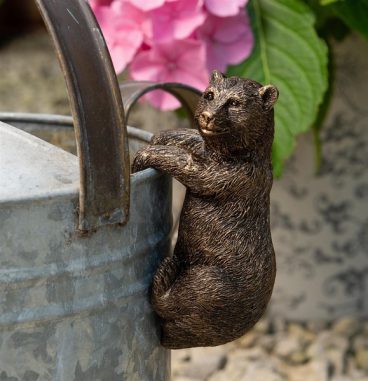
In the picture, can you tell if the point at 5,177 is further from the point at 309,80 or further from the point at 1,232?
the point at 309,80

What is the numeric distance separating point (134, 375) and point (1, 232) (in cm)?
26

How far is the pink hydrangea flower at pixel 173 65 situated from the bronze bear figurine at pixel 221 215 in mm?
550

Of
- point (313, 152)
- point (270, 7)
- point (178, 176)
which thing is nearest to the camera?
point (178, 176)

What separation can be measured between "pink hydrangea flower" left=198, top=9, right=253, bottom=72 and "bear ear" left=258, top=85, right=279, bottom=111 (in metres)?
0.62

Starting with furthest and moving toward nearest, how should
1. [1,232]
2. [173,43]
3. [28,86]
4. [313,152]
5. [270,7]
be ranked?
[28,86]
[313,152]
[270,7]
[173,43]
[1,232]

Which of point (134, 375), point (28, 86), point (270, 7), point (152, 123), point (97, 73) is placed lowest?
point (28, 86)

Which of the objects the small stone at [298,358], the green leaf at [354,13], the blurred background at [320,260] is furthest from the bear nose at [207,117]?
the small stone at [298,358]

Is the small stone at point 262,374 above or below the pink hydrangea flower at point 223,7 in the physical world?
below

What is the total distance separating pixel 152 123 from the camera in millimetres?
2119

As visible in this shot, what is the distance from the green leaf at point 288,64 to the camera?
1.58 meters

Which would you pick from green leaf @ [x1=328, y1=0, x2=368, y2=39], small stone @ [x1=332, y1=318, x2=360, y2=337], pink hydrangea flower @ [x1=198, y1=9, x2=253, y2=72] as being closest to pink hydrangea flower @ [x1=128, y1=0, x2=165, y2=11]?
pink hydrangea flower @ [x1=198, y1=9, x2=253, y2=72]

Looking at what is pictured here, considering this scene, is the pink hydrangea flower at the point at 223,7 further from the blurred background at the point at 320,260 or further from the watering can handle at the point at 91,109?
the watering can handle at the point at 91,109

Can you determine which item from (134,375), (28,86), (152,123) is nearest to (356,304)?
(152,123)

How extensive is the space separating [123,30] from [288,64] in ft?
1.04
